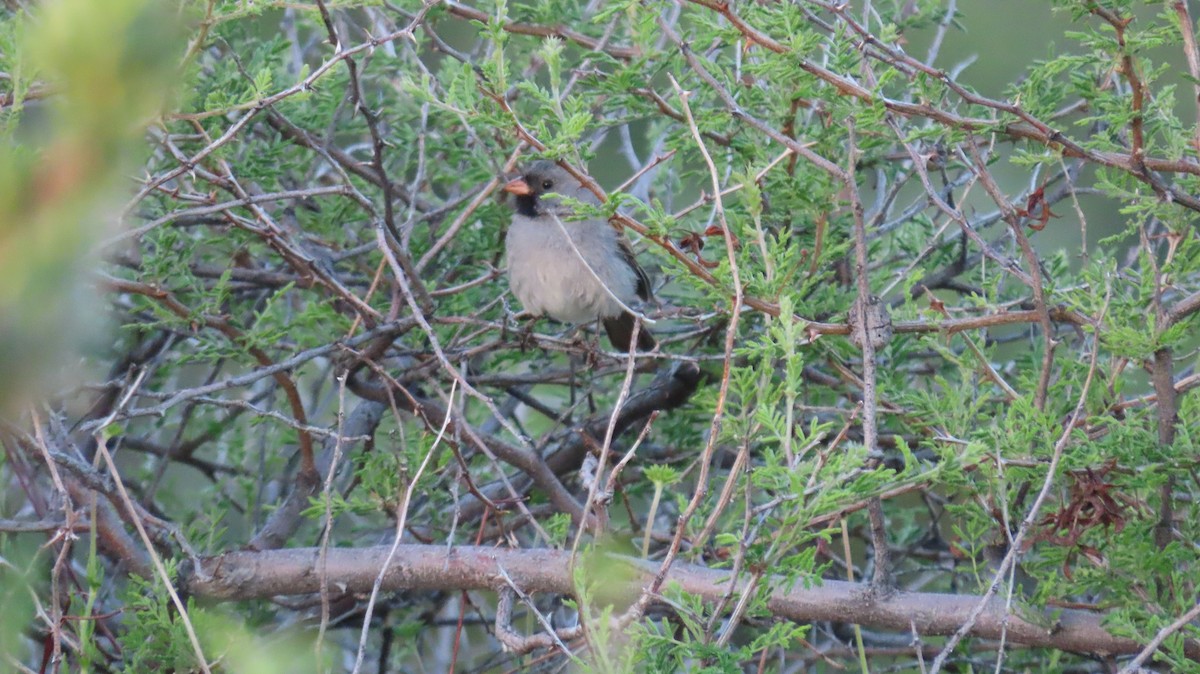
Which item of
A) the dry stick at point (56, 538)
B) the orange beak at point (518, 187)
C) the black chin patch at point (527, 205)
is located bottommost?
→ the dry stick at point (56, 538)

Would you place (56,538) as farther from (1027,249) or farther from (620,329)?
(620,329)

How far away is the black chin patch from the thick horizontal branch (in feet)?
6.98

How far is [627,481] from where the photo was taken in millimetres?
4379

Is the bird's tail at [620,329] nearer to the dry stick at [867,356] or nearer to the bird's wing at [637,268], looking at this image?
the bird's wing at [637,268]

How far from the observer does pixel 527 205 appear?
5.24 m

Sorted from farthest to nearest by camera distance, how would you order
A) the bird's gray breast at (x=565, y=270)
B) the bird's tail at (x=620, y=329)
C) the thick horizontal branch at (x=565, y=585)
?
the bird's tail at (x=620, y=329) < the bird's gray breast at (x=565, y=270) < the thick horizontal branch at (x=565, y=585)

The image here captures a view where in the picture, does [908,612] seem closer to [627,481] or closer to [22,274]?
[627,481]

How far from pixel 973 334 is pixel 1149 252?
2.99ft

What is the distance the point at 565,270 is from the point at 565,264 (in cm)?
3

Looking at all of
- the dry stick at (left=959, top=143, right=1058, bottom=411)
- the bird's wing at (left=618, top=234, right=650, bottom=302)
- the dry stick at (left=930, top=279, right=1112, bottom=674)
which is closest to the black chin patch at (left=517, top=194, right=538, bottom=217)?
the bird's wing at (left=618, top=234, right=650, bottom=302)

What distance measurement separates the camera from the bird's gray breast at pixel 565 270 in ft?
15.9

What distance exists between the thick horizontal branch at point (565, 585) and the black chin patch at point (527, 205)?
2127 millimetres

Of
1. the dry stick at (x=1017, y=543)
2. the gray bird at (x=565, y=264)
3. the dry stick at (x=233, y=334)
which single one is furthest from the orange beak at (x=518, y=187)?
the dry stick at (x=1017, y=543)

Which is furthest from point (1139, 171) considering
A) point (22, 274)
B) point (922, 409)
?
point (22, 274)
